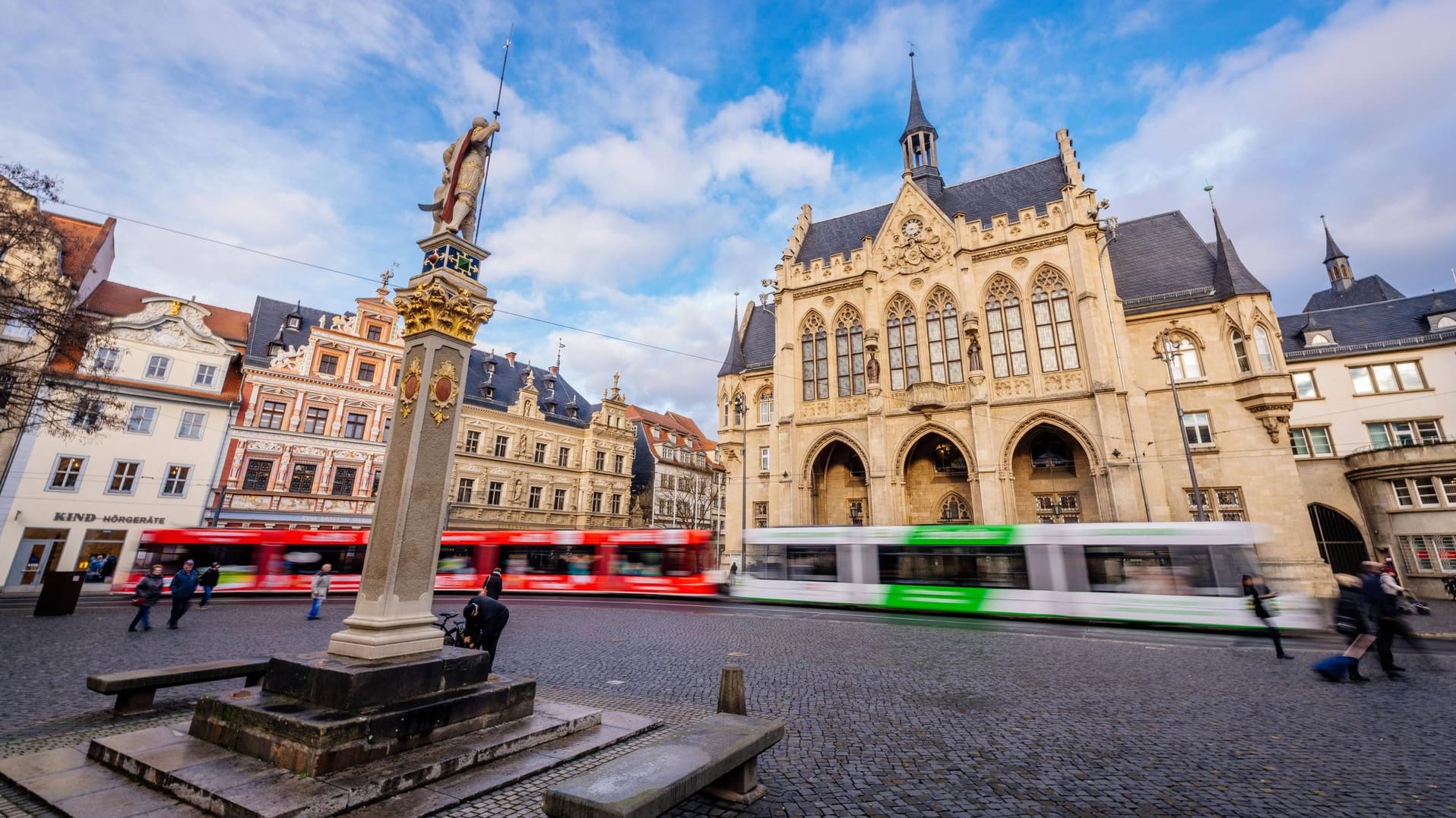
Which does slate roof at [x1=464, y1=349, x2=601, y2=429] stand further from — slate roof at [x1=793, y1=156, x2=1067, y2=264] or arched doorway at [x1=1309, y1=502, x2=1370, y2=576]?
arched doorway at [x1=1309, y1=502, x2=1370, y2=576]

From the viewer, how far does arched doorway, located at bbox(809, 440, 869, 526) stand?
26547 mm

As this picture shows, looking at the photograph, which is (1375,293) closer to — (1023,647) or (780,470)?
(780,470)

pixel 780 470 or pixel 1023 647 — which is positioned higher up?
pixel 780 470

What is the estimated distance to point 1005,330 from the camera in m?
24.2

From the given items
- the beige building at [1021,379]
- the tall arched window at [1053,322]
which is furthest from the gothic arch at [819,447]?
the tall arched window at [1053,322]

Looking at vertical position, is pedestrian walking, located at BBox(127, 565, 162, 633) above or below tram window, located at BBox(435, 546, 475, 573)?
below

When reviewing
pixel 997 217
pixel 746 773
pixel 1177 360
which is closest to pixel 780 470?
pixel 997 217

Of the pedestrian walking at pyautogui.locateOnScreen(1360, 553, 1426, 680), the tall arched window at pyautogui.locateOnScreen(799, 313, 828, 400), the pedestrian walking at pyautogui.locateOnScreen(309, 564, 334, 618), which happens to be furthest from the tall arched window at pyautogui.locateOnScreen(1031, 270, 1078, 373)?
the pedestrian walking at pyautogui.locateOnScreen(309, 564, 334, 618)

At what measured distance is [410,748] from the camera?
4.28 meters

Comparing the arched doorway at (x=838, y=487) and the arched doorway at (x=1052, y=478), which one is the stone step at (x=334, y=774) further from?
the arched doorway at (x=1052, y=478)

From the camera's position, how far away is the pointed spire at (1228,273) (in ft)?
70.8

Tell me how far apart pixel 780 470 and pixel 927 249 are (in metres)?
12.5

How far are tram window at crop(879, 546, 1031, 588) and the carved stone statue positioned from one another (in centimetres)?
1453

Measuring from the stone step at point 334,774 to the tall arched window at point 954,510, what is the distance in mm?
22394
